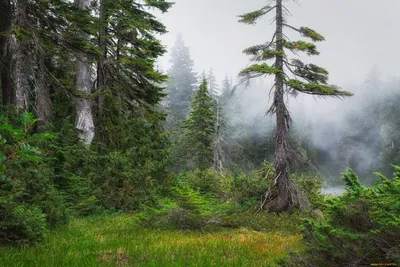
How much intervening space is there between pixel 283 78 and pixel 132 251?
10.3 m

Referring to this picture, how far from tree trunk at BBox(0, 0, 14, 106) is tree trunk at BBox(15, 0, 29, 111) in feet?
3.14

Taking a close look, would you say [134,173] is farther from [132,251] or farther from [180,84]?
[180,84]

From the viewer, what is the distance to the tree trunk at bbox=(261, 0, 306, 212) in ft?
41.1

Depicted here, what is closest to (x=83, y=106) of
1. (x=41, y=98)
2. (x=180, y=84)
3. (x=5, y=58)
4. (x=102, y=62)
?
(x=102, y=62)

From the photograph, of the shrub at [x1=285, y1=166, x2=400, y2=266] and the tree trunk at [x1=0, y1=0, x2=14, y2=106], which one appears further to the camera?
the tree trunk at [x1=0, y1=0, x2=14, y2=106]

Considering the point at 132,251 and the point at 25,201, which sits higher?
the point at 25,201

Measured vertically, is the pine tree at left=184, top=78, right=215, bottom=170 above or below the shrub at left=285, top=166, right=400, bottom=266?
above

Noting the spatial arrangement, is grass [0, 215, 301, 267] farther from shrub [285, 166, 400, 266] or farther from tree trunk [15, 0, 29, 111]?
tree trunk [15, 0, 29, 111]

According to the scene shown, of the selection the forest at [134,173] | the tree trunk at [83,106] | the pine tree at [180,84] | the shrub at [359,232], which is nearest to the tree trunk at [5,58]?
the forest at [134,173]

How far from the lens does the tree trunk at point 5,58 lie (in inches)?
393

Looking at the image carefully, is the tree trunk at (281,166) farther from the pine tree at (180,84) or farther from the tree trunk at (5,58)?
the pine tree at (180,84)

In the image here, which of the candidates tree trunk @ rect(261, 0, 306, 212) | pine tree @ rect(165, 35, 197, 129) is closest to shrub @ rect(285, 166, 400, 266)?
tree trunk @ rect(261, 0, 306, 212)

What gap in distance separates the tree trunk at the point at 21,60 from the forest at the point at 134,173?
34 millimetres

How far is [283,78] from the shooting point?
13.1 meters
